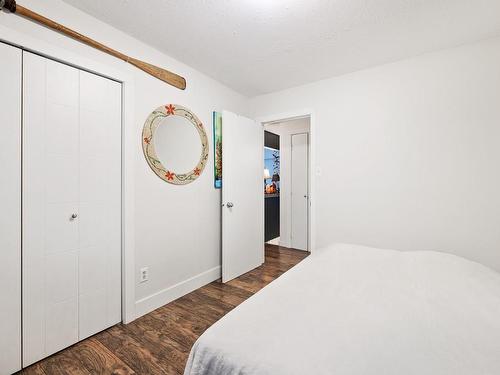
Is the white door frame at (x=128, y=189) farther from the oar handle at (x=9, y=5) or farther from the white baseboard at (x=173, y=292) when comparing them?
the oar handle at (x=9, y=5)

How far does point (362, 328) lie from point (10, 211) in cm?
197

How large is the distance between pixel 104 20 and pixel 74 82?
554 mm

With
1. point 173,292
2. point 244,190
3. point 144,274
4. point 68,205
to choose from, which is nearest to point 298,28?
point 244,190

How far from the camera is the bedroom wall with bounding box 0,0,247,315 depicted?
5.60ft

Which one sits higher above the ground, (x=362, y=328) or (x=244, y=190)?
(x=244, y=190)

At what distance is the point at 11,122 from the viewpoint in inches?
56.7

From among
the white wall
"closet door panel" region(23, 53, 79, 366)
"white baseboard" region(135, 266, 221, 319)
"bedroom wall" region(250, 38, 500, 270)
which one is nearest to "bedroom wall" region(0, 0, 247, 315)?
"white baseboard" region(135, 266, 221, 319)

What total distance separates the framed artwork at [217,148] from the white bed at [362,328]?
1.72 m

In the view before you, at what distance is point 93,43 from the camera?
1761mm

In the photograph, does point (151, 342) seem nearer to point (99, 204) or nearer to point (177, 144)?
point (99, 204)

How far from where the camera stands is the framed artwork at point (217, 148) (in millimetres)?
2854

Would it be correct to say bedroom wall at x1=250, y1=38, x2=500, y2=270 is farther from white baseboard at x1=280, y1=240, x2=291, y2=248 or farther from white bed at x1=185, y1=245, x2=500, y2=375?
white baseboard at x1=280, y1=240, x2=291, y2=248

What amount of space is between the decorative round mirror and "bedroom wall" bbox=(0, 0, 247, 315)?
7 centimetres

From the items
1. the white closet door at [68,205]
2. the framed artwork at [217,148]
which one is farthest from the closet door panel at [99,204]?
the framed artwork at [217,148]
